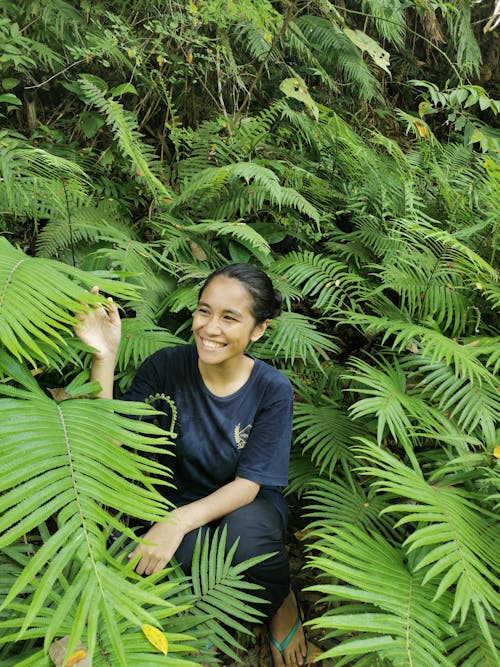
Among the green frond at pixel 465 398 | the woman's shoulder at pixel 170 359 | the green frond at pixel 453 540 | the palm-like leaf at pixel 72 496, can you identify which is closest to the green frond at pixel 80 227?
the woman's shoulder at pixel 170 359

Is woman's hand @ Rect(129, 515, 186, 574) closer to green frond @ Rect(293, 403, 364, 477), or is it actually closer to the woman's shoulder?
the woman's shoulder

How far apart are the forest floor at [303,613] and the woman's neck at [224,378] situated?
65 cm

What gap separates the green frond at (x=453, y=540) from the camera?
1217 millimetres

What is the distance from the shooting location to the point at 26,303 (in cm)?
113

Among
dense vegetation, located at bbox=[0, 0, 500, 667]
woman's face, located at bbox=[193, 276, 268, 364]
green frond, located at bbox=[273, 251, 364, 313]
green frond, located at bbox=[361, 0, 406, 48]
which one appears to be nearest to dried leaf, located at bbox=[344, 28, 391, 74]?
dense vegetation, located at bbox=[0, 0, 500, 667]

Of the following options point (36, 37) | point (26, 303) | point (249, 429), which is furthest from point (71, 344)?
point (36, 37)

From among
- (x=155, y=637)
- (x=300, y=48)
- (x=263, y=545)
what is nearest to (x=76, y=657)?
(x=155, y=637)

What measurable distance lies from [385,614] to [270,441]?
62 cm

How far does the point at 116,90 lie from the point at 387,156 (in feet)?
7.31

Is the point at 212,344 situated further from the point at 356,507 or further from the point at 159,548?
the point at 356,507

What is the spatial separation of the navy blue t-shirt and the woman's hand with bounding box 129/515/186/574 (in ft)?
0.82

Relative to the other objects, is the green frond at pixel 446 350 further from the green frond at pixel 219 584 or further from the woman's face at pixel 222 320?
the green frond at pixel 219 584

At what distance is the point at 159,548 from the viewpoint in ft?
4.94

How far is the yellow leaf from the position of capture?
3.68 ft
